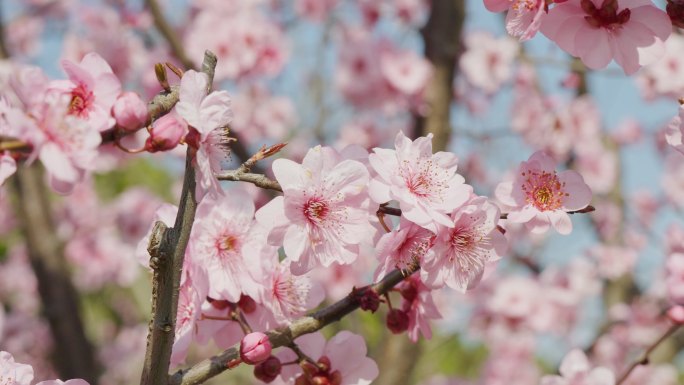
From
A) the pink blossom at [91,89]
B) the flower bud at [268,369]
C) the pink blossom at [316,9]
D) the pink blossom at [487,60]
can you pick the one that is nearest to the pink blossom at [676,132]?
the flower bud at [268,369]

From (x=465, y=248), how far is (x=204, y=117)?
39 centimetres

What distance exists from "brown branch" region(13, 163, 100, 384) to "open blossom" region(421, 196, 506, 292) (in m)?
1.82

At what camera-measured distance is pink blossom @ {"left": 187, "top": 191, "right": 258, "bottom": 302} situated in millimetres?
1062

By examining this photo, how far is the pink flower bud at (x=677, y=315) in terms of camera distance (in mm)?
1381

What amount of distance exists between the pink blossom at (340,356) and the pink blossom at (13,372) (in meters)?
0.35

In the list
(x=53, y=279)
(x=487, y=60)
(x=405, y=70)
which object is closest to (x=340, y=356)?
(x=53, y=279)

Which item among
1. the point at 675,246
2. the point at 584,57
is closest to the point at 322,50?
the point at 675,246

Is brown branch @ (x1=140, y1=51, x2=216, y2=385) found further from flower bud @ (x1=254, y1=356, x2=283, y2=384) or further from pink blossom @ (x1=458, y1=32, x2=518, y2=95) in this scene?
pink blossom @ (x1=458, y1=32, x2=518, y2=95)

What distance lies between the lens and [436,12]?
2838 millimetres

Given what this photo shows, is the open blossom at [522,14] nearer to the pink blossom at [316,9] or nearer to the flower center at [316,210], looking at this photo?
the flower center at [316,210]

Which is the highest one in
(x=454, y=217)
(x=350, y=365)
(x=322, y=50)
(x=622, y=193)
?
(x=454, y=217)

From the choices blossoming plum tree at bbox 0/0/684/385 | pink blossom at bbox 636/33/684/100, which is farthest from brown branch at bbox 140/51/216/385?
pink blossom at bbox 636/33/684/100

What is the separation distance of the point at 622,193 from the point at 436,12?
88.8 inches

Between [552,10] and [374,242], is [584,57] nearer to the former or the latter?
[552,10]
